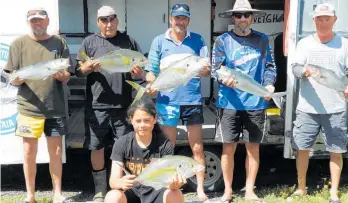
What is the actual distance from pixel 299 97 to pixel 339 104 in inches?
16.0

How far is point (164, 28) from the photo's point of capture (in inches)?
328

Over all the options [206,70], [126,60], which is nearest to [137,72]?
[126,60]

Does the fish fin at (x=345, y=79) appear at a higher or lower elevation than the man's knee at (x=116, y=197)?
higher

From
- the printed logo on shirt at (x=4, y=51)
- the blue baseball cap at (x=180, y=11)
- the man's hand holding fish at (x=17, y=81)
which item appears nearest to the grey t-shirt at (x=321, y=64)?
the blue baseball cap at (x=180, y=11)

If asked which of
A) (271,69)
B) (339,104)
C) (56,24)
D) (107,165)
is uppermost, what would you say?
(56,24)

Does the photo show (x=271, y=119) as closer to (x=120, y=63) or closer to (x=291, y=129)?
(x=291, y=129)

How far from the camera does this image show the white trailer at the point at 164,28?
495 cm

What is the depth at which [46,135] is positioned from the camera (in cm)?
479

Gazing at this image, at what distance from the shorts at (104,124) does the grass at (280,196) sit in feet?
2.81

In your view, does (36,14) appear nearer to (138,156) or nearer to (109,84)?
(109,84)

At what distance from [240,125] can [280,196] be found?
1.03m

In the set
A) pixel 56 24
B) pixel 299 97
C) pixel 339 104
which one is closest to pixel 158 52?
pixel 56 24

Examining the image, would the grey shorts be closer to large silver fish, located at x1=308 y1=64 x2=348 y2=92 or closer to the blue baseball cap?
large silver fish, located at x1=308 y1=64 x2=348 y2=92

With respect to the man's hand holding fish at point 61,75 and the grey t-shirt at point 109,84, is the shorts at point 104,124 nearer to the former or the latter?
the grey t-shirt at point 109,84
